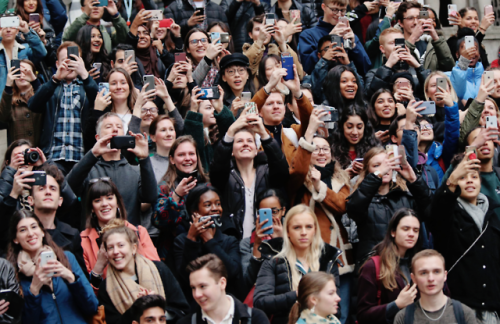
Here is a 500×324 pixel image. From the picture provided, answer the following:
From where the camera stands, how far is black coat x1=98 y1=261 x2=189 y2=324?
6.46m

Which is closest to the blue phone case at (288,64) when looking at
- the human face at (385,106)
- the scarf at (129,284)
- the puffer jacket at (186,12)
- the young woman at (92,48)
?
the human face at (385,106)

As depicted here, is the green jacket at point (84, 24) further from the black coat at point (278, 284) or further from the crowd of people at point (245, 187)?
the black coat at point (278, 284)

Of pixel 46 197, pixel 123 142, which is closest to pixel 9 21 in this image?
pixel 123 142

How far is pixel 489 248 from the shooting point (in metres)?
7.20

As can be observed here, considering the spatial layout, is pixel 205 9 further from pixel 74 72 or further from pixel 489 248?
pixel 489 248

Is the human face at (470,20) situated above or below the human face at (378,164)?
above

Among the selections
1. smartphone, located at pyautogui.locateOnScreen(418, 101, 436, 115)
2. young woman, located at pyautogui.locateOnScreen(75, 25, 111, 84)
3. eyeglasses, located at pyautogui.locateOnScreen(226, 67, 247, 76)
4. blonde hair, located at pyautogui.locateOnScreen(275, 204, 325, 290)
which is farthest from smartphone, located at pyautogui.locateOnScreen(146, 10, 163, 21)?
blonde hair, located at pyautogui.locateOnScreen(275, 204, 325, 290)

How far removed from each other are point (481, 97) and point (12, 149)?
481cm

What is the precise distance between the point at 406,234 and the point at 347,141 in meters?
2.02

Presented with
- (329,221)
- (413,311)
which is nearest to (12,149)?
(329,221)

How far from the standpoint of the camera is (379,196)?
741 centimetres

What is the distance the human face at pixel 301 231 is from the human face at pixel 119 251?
128 cm

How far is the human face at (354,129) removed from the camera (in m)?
8.55

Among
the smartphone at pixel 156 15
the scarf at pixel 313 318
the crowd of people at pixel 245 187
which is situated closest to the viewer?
the scarf at pixel 313 318
